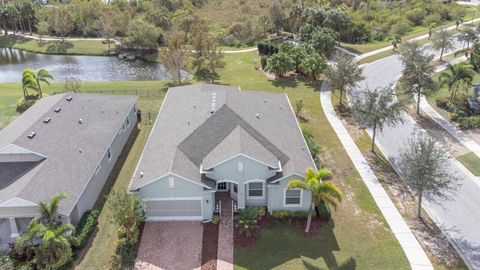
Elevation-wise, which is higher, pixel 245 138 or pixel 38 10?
pixel 38 10

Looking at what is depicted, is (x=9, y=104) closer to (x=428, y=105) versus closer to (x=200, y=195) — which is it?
(x=200, y=195)

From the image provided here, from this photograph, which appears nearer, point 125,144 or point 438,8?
point 125,144

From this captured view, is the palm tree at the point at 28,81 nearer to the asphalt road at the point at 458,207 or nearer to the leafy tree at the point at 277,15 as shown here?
the asphalt road at the point at 458,207

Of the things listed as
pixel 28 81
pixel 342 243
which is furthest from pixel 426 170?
pixel 28 81

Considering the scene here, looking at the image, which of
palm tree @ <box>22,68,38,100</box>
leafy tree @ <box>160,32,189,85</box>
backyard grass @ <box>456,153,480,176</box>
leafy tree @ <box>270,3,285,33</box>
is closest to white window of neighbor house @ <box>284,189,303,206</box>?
backyard grass @ <box>456,153,480,176</box>

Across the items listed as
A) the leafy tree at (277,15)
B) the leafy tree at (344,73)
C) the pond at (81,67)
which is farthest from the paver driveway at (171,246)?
the leafy tree at (277,15)

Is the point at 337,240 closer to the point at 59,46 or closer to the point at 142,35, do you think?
the point at 142,35

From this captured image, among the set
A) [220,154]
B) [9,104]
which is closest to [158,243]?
[220,154]
